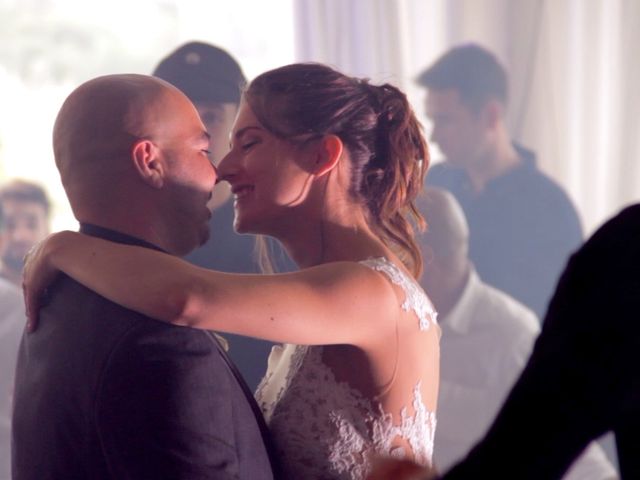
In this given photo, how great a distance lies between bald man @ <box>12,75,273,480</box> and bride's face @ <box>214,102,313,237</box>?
3.7 inches

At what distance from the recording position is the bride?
3.64 feet

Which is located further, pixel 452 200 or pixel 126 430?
pixel 452 200

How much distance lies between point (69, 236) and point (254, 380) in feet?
2.59

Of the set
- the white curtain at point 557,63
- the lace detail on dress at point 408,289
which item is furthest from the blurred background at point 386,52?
the lace detail on dress at point 408,289

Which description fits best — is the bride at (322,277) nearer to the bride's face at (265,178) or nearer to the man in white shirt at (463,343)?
the bride's face at (265,178)

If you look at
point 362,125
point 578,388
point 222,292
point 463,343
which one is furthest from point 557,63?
point 578,388

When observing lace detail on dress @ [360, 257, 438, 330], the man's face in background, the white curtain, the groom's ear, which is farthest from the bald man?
the white curtain

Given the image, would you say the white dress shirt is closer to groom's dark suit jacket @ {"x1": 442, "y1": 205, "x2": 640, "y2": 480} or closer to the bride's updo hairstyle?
the bride's updo hairstyle

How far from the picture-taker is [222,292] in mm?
1093

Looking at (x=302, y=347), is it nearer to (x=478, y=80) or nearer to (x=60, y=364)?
(x=60, y=364)

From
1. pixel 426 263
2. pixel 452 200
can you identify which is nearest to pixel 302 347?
pixel 426 263

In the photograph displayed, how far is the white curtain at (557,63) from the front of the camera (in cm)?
349

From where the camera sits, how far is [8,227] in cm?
302

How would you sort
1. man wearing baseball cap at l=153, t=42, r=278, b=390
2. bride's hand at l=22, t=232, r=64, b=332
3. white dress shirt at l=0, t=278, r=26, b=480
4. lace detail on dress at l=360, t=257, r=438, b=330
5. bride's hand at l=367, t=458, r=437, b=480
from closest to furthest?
bride's hand at l=367, t=458, r=437, b=480
bride's hand at l=22, t=232, r=64, b=332
lace detail on dress at l=360, t=257, r=438, b=330
man wearing baseball cap at l=153, t=42, r=278, b=390
white dress shirt at l=0, t=278, r=26, b=480
